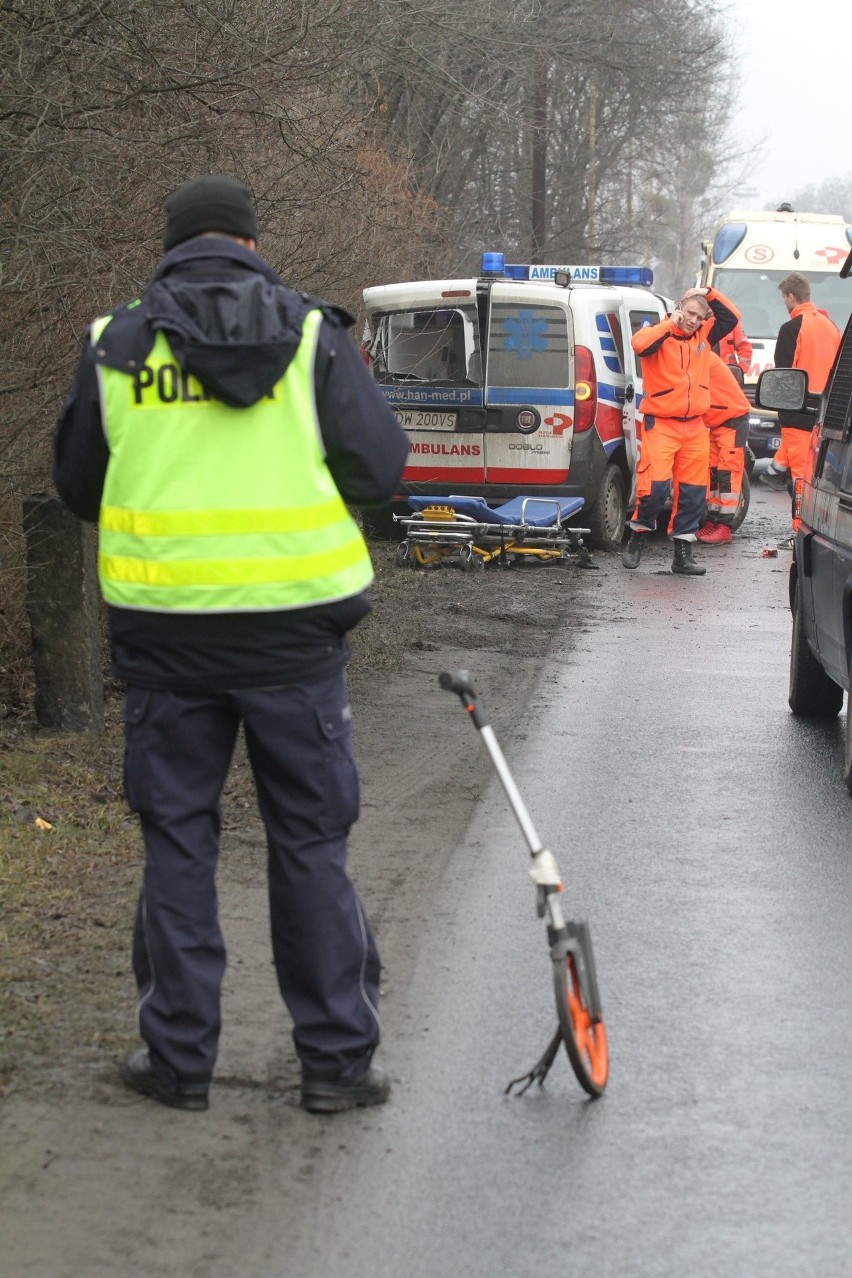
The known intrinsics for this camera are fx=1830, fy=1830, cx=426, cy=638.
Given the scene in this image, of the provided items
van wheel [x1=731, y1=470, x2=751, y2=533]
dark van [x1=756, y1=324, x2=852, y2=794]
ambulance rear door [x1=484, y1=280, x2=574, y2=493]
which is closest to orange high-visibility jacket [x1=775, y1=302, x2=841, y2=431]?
van wheel [x1=731, y1=470, x2=751, y2=533]

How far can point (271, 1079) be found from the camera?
4.05 metres

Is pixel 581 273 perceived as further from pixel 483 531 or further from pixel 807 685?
pixel 807 685

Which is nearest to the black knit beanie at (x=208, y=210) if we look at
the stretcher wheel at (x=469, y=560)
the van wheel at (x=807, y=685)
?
the van wheel at (x=807, y=685)

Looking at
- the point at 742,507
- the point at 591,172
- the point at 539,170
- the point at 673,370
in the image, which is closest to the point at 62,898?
the point at 673,370

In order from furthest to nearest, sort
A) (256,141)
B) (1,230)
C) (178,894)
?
(256,141) → (1,230) → (178,894)

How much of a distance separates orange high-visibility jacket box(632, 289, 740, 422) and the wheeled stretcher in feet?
3.30

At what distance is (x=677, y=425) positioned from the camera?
1377 cm

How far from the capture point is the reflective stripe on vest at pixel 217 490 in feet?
12.1

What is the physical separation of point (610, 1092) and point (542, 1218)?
2.16 feet

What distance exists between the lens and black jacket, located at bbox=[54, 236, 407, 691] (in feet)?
11.9

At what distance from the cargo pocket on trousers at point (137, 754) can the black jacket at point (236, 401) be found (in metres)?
0.04

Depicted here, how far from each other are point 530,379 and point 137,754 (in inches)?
403

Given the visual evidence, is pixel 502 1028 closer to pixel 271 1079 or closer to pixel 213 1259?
pixel 271 1079

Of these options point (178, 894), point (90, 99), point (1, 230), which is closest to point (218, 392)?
point (178, 894)
